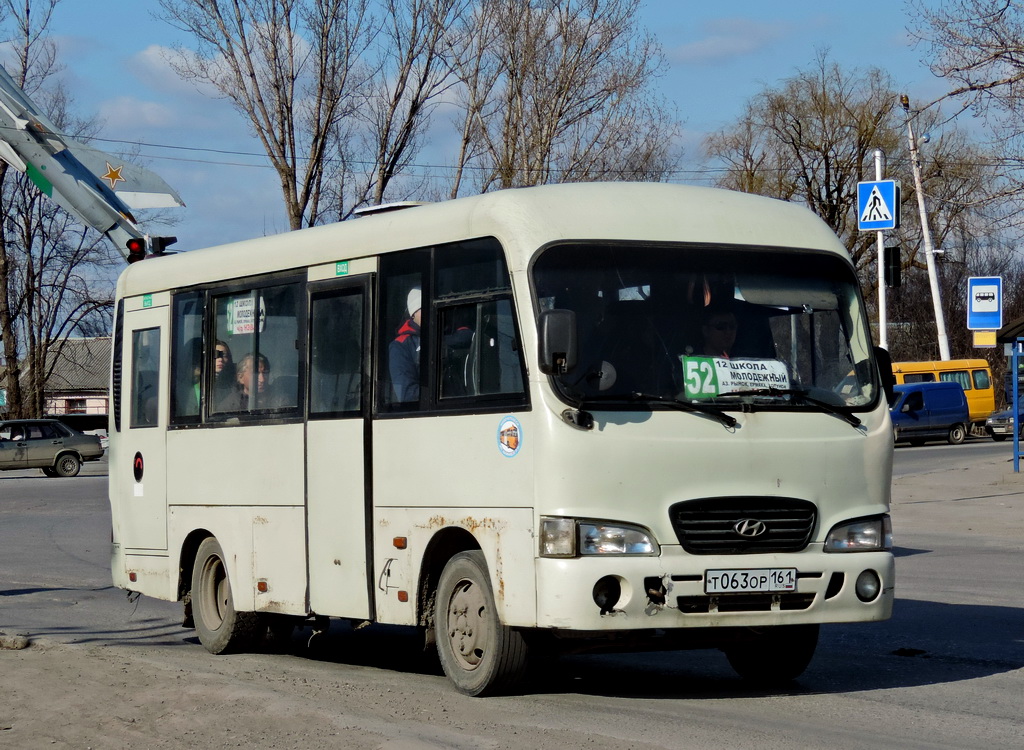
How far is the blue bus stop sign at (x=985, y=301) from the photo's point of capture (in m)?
23.7

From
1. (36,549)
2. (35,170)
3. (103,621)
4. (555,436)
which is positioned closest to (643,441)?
(555,436)

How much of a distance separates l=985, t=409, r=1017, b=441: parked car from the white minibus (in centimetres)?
4597

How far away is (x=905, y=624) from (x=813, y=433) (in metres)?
3.47

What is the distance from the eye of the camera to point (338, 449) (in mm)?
9102

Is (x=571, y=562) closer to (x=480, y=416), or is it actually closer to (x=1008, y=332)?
(x=480, y=416)

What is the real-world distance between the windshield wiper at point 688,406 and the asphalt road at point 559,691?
145 centimetres

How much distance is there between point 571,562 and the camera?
7.29m

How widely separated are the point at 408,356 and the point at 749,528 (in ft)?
7.40

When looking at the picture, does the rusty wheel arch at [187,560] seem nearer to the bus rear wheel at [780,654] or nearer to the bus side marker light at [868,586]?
the bus rear wheel at [780,654]

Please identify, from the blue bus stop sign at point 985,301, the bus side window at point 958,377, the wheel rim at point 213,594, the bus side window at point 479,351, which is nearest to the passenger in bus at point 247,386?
the wheel rim at point 213,594

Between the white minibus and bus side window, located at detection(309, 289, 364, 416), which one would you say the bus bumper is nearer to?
the white minibus

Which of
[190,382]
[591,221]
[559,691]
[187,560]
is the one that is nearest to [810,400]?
[591,221]

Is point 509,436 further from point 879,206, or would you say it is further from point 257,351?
point 879,206

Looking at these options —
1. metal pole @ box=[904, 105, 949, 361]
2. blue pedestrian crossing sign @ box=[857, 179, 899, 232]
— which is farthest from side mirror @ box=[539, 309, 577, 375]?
metal pole @ box=[904, 105, 949, 361]
